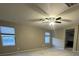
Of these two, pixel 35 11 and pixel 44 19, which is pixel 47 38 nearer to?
pixel 44 19

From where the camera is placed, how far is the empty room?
53.6 inches

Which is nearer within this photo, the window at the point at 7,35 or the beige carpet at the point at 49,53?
the window at the point at 7,35

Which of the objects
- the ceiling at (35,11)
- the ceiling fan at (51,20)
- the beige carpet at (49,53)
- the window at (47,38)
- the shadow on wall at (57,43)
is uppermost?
the ceiling at (35,11)

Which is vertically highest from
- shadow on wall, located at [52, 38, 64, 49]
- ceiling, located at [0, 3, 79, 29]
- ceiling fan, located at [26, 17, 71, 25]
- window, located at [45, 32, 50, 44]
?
ceiling, located at [0, 3, 79, 29]

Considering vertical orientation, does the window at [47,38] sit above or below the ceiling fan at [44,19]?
below

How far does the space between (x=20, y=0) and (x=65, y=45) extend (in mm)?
1053

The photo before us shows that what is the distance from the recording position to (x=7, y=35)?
1.36 m

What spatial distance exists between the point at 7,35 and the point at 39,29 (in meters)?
0.52

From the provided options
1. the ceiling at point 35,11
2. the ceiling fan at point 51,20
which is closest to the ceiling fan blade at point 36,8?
the ceiling at point 35,11

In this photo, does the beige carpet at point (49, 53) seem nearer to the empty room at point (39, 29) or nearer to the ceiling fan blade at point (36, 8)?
the empty room at point (39, 29)

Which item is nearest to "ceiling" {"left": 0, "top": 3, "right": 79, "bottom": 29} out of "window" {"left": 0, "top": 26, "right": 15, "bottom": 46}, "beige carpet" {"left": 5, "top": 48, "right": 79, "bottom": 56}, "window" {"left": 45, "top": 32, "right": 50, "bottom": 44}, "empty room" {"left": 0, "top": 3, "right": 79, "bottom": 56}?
"empty room" {"left": 0, "top": 3, "right": 79, "bottom": 56}

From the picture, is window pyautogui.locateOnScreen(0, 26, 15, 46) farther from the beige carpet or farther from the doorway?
the doorway

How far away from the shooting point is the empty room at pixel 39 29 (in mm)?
1361

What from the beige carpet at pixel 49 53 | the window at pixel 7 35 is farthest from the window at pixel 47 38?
the window at pixel 7 35
